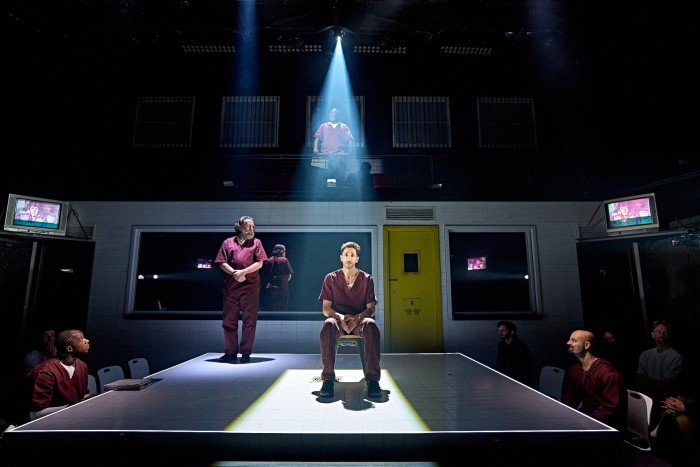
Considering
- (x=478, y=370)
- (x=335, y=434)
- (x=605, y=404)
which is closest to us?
(x=335, y=434)

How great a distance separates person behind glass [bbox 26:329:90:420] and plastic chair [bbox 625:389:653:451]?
4.71m

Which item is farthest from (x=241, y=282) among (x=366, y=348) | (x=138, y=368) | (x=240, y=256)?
(x=366, y=348)

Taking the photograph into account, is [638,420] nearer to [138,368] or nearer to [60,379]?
[60,379]

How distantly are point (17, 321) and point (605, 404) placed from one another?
25.4 feet

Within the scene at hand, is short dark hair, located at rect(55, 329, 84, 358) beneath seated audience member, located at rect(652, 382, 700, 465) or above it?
above

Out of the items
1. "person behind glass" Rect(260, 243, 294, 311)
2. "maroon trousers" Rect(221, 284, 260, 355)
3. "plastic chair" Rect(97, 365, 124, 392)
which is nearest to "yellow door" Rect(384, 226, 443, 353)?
"person behind glass" Rect(260, 243, 294, 311)

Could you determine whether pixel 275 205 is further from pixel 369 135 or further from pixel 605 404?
pixel 605 404

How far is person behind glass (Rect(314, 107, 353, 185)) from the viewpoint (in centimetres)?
652

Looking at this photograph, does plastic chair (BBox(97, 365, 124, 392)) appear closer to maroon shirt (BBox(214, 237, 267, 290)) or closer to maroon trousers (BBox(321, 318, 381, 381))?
maroon shirt (BBox(214, 237, 267, 290))

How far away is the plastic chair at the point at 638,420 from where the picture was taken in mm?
2830

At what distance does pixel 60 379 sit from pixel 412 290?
4986mm

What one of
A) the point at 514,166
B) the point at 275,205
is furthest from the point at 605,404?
the point at 275,205

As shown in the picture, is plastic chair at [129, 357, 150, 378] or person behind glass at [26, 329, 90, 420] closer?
person behind glass at [26, 329, 90, 420]

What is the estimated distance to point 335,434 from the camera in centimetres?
229
